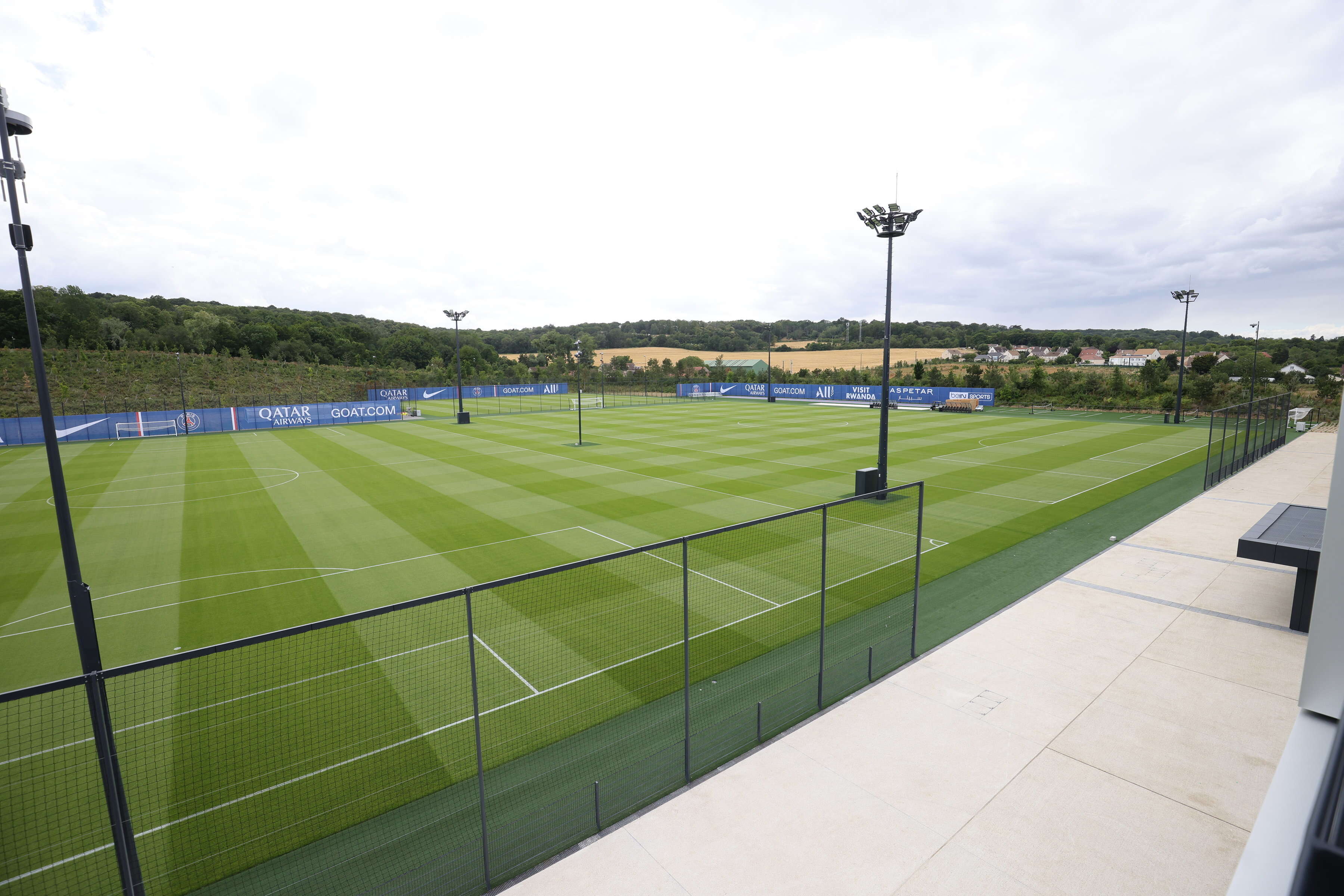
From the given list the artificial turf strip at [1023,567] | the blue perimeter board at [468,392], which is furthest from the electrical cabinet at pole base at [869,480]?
the blue perimeter board at [468,392]

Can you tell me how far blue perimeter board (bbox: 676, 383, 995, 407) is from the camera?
63250 mm

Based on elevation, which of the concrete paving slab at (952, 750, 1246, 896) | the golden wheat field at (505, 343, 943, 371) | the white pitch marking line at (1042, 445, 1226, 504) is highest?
the golden wheat field at (505, 343, 943, 371)

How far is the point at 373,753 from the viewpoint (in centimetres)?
924

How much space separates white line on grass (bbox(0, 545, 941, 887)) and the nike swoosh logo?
4597 centimetres

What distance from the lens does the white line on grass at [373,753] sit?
758 cm

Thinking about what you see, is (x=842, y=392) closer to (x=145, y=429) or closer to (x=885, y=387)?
(x=885, y=387)

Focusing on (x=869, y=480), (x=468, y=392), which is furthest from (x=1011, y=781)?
(x=468, y=392)

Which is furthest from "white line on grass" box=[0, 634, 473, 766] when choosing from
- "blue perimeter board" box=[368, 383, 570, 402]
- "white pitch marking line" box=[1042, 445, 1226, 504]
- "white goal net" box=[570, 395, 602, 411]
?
"blue perimeter board" box=[368, 383, 570, 402]

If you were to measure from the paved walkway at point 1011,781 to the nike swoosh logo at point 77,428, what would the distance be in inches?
2013

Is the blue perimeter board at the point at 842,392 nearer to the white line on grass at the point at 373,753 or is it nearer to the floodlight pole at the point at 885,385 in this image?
→ the floodlight pole at the point at 885,385

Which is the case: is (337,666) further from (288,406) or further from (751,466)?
(288,406)

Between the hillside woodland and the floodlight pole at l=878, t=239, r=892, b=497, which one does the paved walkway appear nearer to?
the floodlight pole at l=878, t=239, r=892, b=497

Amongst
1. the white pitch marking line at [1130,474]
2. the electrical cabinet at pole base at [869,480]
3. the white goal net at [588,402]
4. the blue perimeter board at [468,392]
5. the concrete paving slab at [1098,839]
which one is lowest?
the concrete paving slab at [1098,839]

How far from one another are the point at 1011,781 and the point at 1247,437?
1096 inches
